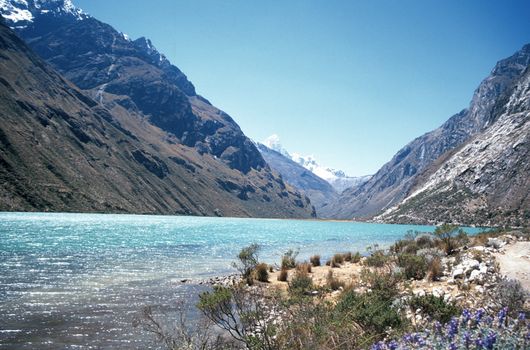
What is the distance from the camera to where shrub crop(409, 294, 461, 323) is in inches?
348

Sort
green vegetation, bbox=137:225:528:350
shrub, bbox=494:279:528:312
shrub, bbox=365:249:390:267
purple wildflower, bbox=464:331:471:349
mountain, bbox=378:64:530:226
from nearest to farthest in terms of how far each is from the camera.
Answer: purple wildflower, bbox=464:331:471:349 → green vegetation, bbox=137:225:528:350 → shrub, bbox=494:279:528:312 → shrub, bbox=365:249:390:267 → mountain, bbox=378:64:530:226

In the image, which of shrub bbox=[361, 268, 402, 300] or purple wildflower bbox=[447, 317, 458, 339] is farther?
shrub bbox=[361, 268, 402, 300]

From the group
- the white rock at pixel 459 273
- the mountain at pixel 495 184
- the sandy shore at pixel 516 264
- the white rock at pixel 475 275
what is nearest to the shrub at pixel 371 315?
the sandy shore at pixel 516 264

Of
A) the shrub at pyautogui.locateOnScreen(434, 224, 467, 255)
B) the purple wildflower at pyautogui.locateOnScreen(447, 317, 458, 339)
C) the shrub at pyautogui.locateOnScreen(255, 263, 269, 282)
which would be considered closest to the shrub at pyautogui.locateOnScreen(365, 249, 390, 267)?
the shrub at pyautogui.locateOnScreen(255, 263, 269, 282)

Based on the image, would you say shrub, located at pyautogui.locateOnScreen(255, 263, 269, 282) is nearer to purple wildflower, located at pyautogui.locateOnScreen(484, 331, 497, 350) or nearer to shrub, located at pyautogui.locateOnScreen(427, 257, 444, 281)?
shrub, located at pyautogui.locateOnScreen(427, 257, 444, 281)

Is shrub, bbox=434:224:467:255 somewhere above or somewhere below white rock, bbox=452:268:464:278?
above

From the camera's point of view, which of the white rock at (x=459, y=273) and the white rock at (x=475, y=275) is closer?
the white rock at (x=475, y=275)

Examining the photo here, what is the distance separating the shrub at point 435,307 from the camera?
8836mm

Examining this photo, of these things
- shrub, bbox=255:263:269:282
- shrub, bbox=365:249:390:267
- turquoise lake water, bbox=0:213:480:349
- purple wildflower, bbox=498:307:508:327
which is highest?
purple wildflower, bbox=498:307:508:327

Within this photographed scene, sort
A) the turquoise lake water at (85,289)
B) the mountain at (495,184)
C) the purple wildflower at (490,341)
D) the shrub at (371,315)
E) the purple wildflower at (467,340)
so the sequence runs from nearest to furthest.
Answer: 1. the purple wildflower at (490,341)
2. the purple wildflower at (467,340)
3. the shrub at (371,315)
4. the turquoise lake water at (85,289)
5. the mountain at (495,184)

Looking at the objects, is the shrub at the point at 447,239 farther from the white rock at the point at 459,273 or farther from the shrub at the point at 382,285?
the shrub at the point at 382,285

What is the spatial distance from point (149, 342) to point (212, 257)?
24183 millimetres

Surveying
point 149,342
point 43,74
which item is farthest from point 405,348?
point 43,74

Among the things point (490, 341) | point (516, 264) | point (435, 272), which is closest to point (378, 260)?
point (435, 272)
